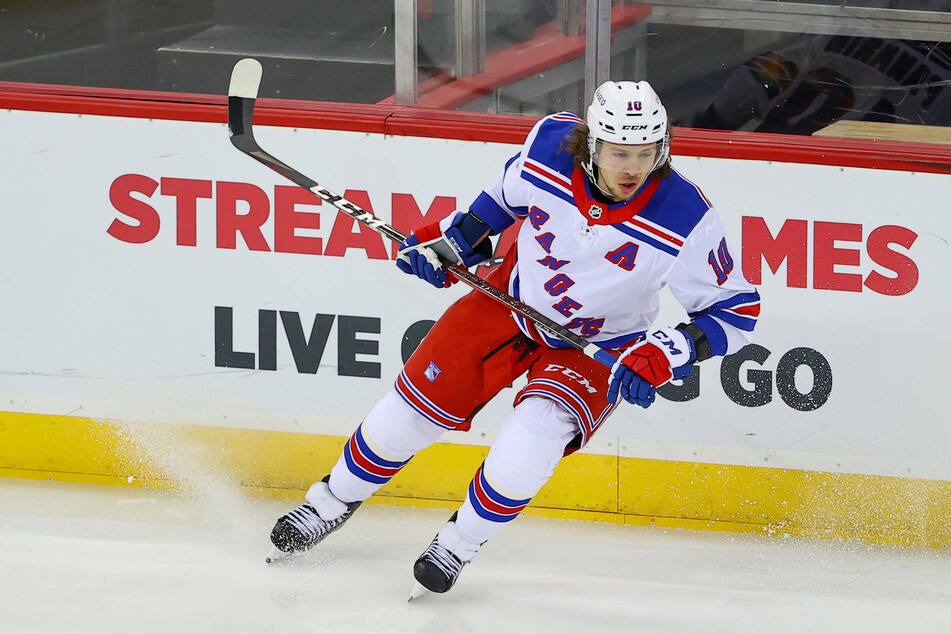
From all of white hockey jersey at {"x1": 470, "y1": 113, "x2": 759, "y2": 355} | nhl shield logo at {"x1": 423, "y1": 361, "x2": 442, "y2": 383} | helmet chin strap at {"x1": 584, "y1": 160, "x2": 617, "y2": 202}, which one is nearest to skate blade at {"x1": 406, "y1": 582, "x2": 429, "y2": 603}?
nhl shield logo at {"x1": 423, "y1": 361, "x2": 442, "y2": 383}

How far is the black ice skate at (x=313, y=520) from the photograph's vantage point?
107 inches

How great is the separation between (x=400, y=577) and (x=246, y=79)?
1.14m

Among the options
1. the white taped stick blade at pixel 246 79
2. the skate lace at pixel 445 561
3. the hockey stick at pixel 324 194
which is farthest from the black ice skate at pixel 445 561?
the white taped stick blade at pixel 246 79

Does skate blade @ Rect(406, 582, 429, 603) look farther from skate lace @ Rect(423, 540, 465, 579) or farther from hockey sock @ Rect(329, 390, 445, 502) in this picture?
hockey sock @ Rect(329, 390, 445, 502)

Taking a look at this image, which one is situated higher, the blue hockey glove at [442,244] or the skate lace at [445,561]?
the blue hockey glove at [442,244]

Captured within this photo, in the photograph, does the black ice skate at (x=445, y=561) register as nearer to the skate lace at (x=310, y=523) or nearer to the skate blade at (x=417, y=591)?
the skate blade at (x=417, y=591)

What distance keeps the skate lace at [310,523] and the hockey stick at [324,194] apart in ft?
2.04

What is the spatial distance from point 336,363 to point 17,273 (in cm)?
84

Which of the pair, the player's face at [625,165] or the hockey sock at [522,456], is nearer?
the player's face at [625,165]

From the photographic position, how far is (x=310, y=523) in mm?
2709

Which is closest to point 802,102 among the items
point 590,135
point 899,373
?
point 899,373

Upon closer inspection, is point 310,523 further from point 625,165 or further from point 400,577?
point 625,165

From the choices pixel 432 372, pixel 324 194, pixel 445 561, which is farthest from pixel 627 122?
pixel 445 561

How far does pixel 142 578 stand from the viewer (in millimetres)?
2703
